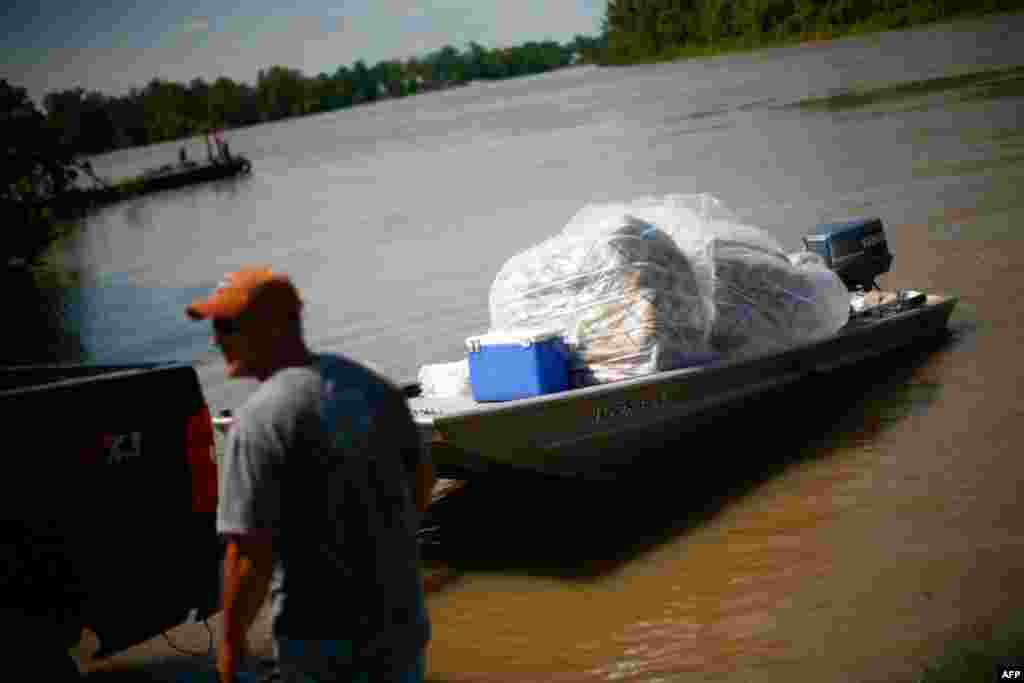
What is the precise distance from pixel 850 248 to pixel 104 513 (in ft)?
22.4

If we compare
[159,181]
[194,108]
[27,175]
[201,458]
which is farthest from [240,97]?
[201,458]

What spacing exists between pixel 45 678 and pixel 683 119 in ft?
130

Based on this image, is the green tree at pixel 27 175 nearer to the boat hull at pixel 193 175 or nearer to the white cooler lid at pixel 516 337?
the white cooler lid at pixel 516 337

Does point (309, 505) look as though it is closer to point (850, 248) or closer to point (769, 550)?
point (769, 550)

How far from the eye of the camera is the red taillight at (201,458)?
15.3 feet

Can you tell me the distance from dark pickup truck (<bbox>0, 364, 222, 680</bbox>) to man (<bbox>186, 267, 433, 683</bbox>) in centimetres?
166

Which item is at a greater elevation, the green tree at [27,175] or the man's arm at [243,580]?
the green tree at [27,175]

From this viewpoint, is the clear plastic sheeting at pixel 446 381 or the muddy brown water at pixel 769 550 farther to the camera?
the clear plastic sheeting at pixel 446 381

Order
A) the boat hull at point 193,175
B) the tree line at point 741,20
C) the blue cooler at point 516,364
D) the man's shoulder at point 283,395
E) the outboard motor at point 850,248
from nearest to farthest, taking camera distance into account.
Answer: the man's shoulder at point 283,395 → the blue cooler at point 516,364 → the outboard motor at point 850,248 → the boat hull at point 193,175 → the tree line at point 741,20

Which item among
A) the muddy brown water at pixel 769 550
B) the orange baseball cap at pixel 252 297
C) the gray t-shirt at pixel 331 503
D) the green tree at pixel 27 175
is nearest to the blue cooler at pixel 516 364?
the muddy brown water at pixel 769 550

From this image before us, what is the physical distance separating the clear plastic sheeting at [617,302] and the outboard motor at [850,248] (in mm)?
2502

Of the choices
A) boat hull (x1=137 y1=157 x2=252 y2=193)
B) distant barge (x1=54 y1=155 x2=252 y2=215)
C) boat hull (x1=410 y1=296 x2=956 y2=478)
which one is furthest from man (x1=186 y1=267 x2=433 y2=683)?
boat hull (x1=137 y1=157 x2=252 y2=193)

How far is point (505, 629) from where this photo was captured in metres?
5.95

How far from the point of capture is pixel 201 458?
15.3 feet
